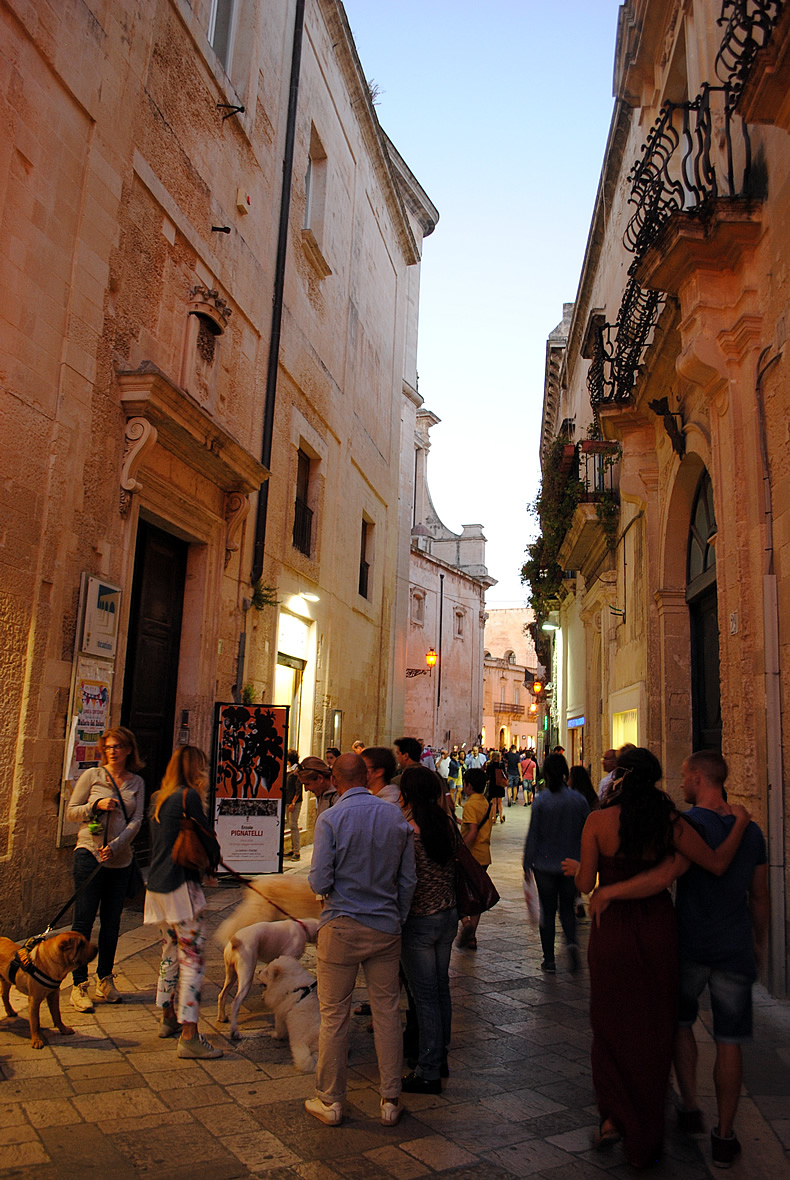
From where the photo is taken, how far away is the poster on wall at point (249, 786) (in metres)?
8.17

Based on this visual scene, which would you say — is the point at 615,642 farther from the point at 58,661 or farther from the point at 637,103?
the point at 58,661

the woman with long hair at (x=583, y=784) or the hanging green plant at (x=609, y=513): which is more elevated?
the hanging green plant at (x=609, y=513)

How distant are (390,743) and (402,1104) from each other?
568 inches

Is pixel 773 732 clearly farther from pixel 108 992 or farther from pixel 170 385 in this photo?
pixel 170 385

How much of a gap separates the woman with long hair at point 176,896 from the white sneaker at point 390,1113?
3.73ft

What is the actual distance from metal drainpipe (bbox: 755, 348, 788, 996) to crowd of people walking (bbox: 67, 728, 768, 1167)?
194 cm

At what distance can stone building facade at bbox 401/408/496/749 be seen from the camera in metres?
36.7

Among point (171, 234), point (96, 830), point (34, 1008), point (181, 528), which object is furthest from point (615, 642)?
point (34, 1008)

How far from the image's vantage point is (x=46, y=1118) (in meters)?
3.44

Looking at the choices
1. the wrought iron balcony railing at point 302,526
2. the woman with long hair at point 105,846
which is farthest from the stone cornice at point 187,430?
the woman with long hair at point 105,846

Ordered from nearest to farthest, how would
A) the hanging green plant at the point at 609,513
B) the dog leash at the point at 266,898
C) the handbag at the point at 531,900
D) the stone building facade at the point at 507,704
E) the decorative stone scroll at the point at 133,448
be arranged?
the dog leash at the point at 266,898
the handbag at the point at 531,900
the decorative stone scroll at the point at 133,448
the hanging green plant at the point at 609,513
the stone building facade at the point at 507,704

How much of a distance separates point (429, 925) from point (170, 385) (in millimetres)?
5023

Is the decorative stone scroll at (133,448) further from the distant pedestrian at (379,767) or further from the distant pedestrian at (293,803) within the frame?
the distant pedestrian at (293,803)

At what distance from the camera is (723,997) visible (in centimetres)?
342
